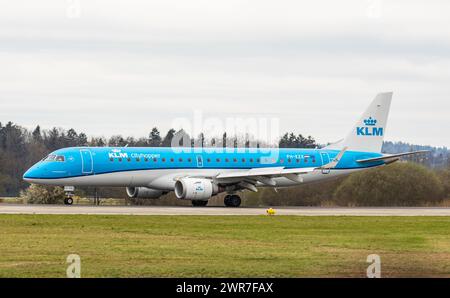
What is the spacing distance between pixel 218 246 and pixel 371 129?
4068cm

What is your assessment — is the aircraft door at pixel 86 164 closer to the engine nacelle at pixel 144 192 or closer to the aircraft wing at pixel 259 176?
the engine nacelle at pixel 144 192

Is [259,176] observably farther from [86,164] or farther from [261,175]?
[86,164]

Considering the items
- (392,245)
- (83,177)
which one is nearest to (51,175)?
(83,177)

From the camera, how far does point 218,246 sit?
1160 inches

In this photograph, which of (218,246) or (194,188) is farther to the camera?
(194,188)

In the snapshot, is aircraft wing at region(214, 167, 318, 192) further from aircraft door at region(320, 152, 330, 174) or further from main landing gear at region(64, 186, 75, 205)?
main landing gear at region(64, 186, 75, 205)

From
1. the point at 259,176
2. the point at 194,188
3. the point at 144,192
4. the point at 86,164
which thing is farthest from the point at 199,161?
the point at 86,164

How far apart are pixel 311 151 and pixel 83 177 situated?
16619 mm

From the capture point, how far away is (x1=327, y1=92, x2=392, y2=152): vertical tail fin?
222ft

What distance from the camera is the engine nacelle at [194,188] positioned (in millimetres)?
A: 58219

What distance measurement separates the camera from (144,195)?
207 feet

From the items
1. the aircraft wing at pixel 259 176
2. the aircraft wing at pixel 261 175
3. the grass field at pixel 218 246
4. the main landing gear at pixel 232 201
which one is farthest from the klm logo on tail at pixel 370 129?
the grass field at pixel 218 246

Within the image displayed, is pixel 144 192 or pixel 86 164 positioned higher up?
pixel 86 164

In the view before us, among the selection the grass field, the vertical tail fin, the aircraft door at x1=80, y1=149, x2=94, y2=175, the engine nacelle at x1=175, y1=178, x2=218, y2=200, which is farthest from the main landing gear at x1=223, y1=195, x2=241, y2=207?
the grass field
